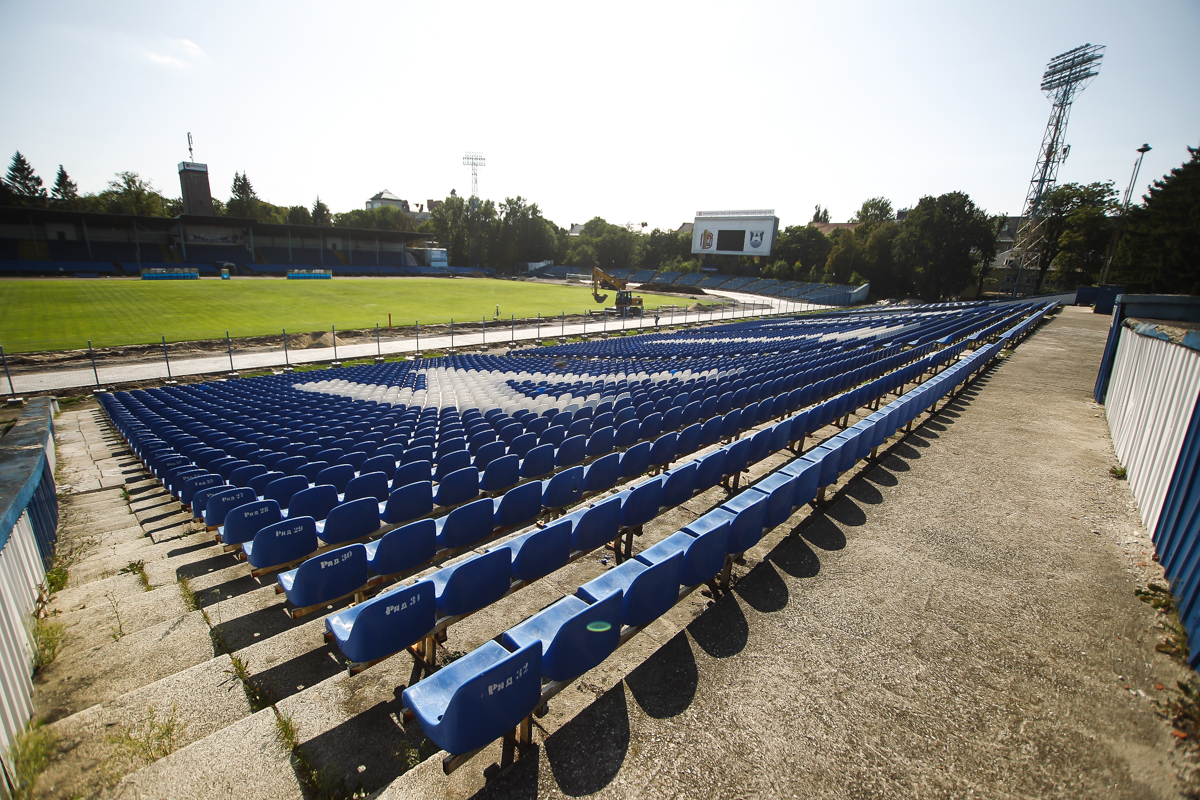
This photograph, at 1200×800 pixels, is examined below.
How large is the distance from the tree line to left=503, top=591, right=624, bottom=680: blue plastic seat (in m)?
37.7

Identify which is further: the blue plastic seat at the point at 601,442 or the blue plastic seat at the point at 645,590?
the blue plastic seat at the point at 601,442

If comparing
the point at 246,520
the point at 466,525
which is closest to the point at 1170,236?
the point at 466,525

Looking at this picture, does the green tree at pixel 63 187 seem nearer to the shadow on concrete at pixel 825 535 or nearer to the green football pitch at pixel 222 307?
the green football pitch at pixel 222 307

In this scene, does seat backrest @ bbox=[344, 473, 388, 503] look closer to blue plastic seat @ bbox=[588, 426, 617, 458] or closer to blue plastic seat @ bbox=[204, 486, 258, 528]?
blue plastic seat @ bbox=[204, 486, 258, 528]

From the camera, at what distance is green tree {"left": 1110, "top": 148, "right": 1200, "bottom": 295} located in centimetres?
2556

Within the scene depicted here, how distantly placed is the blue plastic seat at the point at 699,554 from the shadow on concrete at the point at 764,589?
17.7 inches

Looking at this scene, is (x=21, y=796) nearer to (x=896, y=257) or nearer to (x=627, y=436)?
(x=627, y=436)

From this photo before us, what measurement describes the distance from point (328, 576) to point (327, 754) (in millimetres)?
1339

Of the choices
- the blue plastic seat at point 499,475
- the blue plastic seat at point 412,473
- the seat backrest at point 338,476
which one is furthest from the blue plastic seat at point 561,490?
the seat backrest at point 338,476

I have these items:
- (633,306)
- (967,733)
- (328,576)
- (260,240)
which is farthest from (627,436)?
(260,240)

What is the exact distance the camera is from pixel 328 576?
390 cm

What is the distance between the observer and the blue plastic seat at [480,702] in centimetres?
245

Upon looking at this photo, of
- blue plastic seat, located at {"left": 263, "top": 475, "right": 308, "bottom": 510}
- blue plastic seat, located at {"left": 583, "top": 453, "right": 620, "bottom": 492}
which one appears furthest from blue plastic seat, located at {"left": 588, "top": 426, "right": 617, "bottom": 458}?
blue plastic seat, located at {"left": 263, "top": 475, "right": 308, "bottom": 510}

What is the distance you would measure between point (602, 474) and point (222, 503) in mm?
4431
